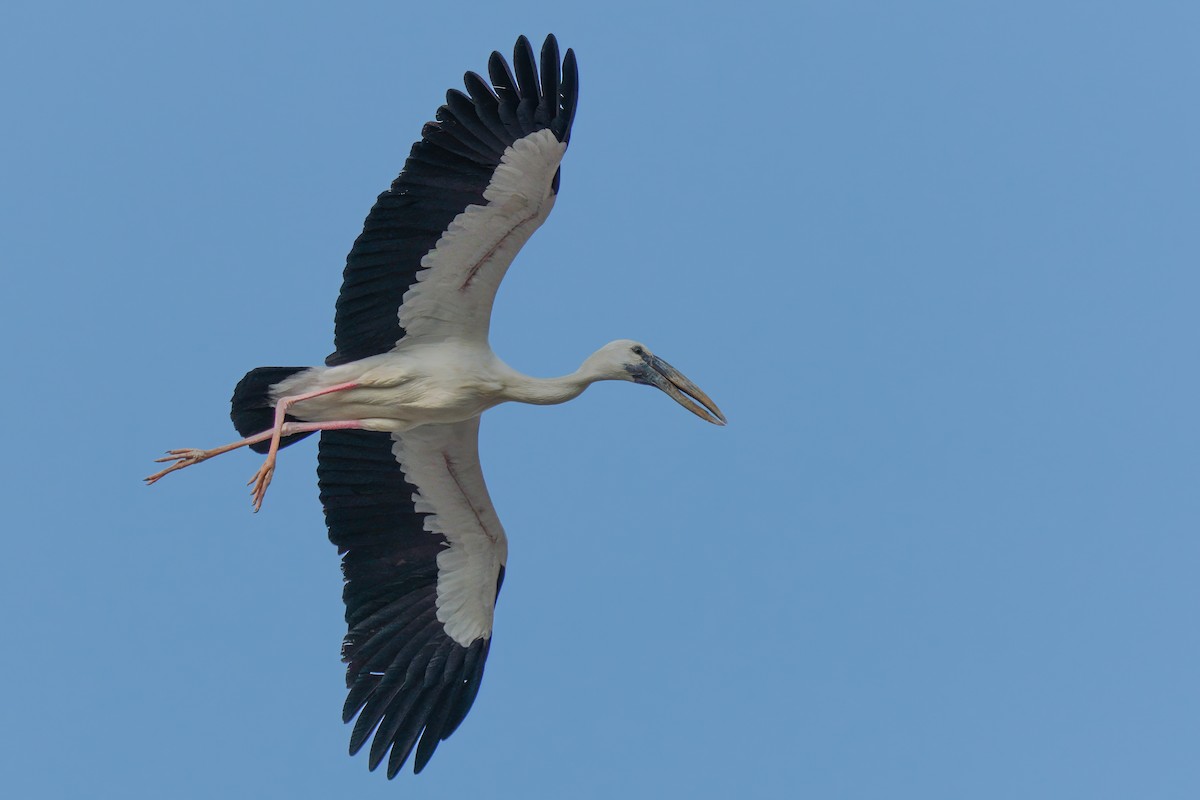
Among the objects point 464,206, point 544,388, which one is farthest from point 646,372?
point 464,206

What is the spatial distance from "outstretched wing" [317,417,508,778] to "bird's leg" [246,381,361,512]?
2.45ft

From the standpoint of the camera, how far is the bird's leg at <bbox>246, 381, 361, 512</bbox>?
1310 cm

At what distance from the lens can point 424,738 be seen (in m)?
14.1

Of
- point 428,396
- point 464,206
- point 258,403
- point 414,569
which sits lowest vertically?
point 414,569

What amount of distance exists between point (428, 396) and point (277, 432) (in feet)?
3.61

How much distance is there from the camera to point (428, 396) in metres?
13.7

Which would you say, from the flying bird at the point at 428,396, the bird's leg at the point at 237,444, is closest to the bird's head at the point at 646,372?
the flying bird at the point at 428,396

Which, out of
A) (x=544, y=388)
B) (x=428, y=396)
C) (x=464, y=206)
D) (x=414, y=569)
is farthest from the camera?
(x=414, y=569)

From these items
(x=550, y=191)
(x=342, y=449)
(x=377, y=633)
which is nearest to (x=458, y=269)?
(x=550, y=191)

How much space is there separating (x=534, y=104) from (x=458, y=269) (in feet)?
4.44

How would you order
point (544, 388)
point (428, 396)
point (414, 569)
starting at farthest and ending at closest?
point (414, 569), point (544, 388), point (428, 396)

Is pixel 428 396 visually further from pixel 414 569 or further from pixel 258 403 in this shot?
pixel 414 569

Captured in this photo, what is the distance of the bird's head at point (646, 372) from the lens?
14.2 meters

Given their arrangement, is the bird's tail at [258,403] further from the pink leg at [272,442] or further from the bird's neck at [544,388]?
the bird's neck at [544,388]
